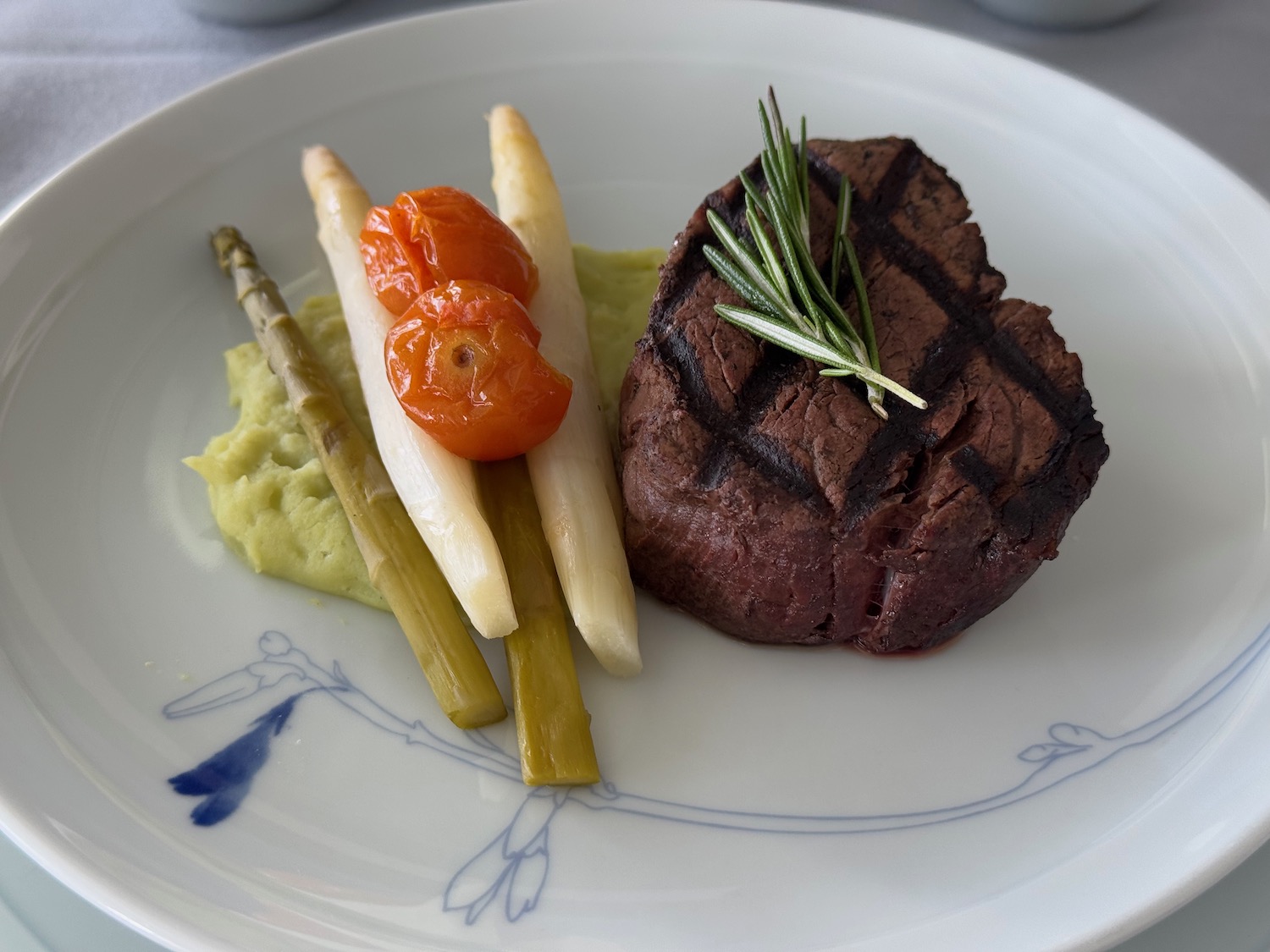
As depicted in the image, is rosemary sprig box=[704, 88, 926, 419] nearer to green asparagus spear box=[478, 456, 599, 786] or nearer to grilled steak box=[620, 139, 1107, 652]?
grilled steak box=[620, 139, 1107, 652]

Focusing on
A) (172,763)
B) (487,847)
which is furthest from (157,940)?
(487,847)

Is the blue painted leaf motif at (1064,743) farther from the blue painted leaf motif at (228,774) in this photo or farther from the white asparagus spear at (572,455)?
the blue painted leaf motif at (228,774)

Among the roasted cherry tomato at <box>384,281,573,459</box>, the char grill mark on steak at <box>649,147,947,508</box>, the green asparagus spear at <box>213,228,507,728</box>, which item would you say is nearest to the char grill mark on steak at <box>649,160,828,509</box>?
the char grill mark on steak at <box>649,147,947,508</box>

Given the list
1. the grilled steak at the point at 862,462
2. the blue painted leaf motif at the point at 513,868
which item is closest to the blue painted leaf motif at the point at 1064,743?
the grilled steak at the point at 862,462

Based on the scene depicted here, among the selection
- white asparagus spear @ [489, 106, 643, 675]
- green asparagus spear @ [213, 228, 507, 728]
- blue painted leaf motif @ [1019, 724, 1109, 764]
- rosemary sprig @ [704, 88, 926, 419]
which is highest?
rosemary sprig @ [704, 88, 926, 419]

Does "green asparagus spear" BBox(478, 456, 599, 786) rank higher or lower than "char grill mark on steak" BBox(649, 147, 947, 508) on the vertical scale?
lower

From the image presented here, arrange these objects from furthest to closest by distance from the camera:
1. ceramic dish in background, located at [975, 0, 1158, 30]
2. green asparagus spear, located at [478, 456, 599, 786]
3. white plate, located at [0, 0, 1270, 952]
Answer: ceramic dish in background, located at [975, 0, 1158, 30] → green asparagus spear, located at [478, 456, 599, 786] → white plate, located at [0, 0, 1270, 952]
